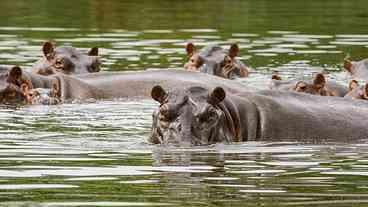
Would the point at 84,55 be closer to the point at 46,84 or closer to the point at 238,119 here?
the point at 46,84

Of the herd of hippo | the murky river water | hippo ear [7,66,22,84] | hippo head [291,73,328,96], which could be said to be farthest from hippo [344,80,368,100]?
hippo ear [7,66,22,84]

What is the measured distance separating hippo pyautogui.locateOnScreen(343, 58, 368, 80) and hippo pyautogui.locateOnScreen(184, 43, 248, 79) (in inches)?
61.8

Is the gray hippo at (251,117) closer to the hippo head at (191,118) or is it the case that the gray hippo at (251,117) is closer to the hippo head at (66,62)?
the hippo head at (191,118)

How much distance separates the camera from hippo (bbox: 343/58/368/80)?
19522mm

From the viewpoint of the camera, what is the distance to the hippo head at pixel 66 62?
19.5m

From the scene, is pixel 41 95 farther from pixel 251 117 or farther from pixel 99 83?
pixel 251 117

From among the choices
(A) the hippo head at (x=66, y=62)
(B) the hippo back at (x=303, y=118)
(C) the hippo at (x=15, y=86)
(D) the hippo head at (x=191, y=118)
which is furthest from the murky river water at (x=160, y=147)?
(A) the hippo head at (x=66, y=62)

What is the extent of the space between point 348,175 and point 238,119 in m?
2.36

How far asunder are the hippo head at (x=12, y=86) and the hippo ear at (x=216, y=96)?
5.56 metres

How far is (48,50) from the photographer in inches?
760

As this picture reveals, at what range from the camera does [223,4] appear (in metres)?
32.3

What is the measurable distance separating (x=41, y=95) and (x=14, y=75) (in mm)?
468

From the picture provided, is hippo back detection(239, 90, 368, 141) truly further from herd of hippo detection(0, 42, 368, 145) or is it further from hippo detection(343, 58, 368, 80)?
hippo detection(343, 58, 368, 80)

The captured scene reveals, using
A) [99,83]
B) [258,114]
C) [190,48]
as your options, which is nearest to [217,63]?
[190,48]
